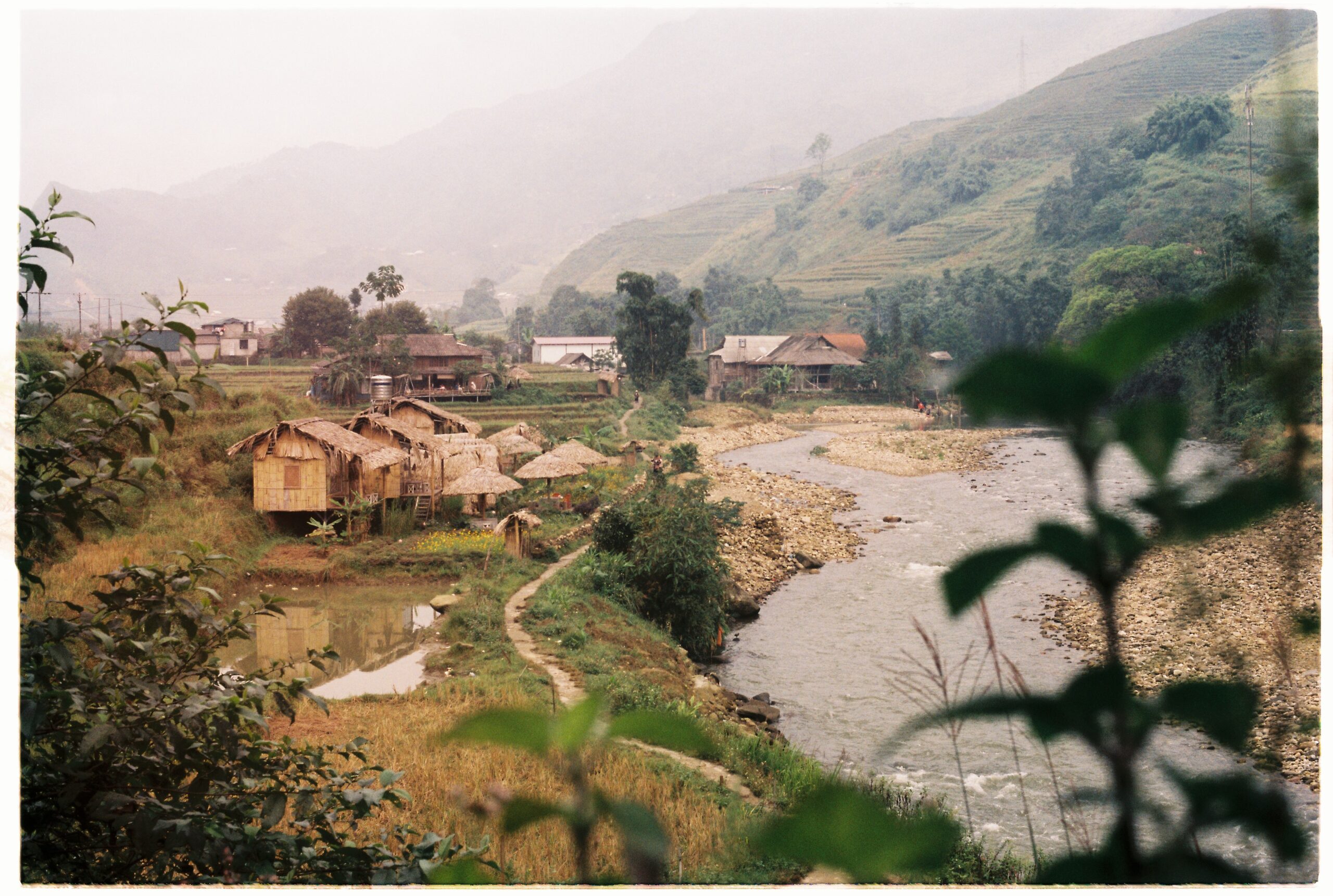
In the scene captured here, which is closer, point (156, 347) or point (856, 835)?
point (856, 835)

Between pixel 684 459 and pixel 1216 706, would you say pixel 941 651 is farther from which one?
pixel 684 459

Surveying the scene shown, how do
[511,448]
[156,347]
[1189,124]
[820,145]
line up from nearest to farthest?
[156,347] < [1189,124] < [511,448] < [820,145]

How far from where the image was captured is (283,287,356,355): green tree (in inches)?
376

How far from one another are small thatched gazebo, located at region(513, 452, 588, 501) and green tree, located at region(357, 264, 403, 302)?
3.43 metres

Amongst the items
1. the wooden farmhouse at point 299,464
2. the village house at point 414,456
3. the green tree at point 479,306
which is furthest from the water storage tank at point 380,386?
the green tree at point 479,306

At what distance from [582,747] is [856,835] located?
11cm

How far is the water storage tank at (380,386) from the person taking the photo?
30.0 feet

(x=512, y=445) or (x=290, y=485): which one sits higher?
(x=512, y=445)

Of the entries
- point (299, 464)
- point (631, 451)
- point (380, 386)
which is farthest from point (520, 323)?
point (299, 464)

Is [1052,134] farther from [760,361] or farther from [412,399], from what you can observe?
[760,361]

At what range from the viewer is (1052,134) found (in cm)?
575

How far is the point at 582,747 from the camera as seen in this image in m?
0.32

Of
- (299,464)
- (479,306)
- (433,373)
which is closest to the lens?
(299,464)

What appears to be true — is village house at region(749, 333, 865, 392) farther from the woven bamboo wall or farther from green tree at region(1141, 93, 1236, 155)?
the woven bamboo wall
